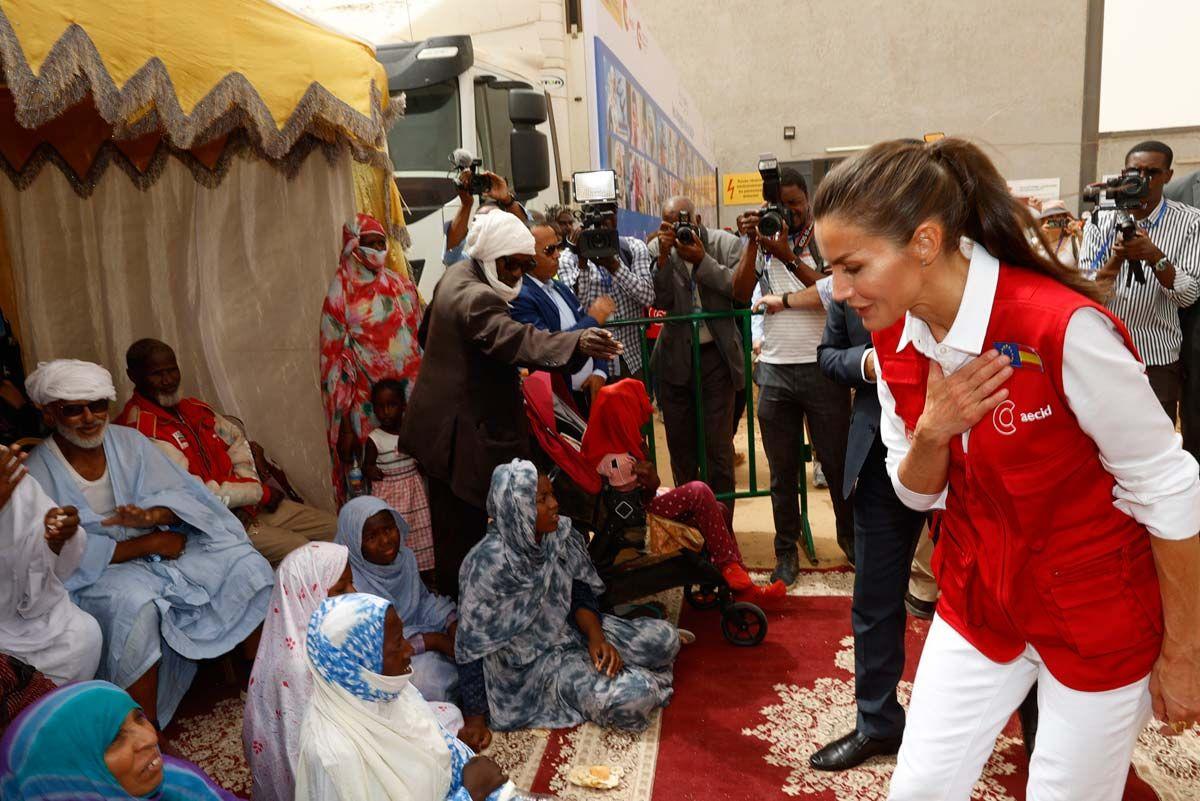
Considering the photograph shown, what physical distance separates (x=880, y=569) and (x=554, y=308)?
5.84 feet

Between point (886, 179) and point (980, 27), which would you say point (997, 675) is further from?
point (980, 27)

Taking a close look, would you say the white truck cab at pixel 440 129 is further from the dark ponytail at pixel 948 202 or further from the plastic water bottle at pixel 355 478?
the dark ponytail at pixel 948 202

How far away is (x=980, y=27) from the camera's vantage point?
15789mm

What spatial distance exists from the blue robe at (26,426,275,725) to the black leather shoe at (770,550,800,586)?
2283 millimetres

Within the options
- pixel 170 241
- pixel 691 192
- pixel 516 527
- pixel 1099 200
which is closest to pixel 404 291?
pixel 170 241

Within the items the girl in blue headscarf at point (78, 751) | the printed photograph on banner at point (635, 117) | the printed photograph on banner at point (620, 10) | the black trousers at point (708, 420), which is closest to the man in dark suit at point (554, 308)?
the black trousers at point (708, 420)

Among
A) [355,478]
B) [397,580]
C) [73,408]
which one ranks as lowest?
[397,580]

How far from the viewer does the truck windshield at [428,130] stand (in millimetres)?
5656

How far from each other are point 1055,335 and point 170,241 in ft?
14.4

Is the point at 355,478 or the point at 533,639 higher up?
the point at 355,478

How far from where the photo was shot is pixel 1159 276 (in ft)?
13.1

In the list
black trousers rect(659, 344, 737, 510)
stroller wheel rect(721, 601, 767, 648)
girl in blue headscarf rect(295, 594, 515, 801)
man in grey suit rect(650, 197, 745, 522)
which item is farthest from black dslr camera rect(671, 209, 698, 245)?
girl in blue headscarf rect(295, 594, 515, 801)

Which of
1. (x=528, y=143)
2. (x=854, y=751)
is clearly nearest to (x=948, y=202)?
(x=854, y=751)

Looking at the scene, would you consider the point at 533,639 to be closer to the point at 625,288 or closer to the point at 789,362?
the point at 789,362
